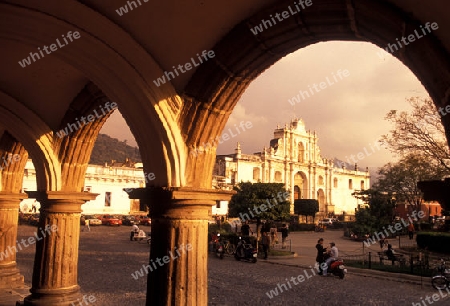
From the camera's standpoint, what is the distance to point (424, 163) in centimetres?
1800

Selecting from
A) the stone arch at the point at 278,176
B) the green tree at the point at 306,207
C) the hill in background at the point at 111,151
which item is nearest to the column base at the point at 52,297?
the green tree at the point at 306,207

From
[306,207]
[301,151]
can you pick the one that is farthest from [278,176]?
[306,207]

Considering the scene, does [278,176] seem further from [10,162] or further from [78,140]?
[78,140]

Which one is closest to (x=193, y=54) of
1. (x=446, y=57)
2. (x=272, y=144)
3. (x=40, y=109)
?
(x=446, y=57)

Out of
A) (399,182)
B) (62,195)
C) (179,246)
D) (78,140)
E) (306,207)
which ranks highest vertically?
(399,182)

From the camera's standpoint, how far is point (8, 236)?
7699 millimetres

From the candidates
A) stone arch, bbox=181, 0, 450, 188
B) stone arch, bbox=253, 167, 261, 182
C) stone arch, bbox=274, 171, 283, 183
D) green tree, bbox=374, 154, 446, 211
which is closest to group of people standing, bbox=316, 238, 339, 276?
stone arch, bbox=181, 0, 450, 188

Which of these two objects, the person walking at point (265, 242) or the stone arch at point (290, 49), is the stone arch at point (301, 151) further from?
the stone arch at point (290, 49)

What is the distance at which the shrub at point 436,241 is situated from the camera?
1650cm

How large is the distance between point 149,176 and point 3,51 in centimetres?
261

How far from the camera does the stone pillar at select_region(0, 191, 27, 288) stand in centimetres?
761

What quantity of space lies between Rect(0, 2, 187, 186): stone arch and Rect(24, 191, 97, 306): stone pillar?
270 cm

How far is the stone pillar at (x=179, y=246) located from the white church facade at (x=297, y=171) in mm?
34985

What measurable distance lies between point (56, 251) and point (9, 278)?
279 centimetres
